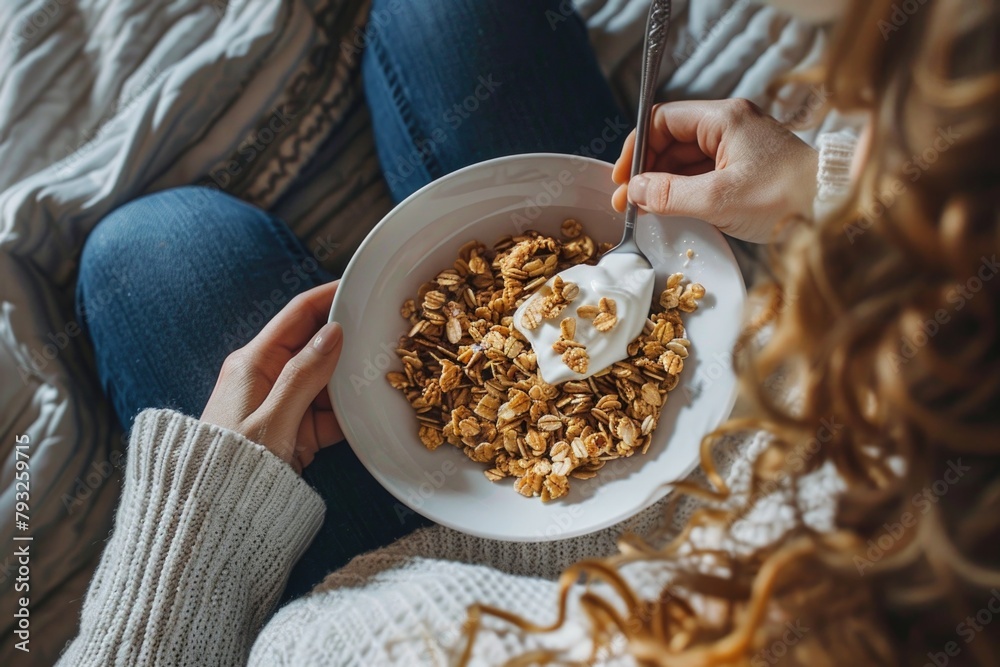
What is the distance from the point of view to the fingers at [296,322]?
2.42 feet

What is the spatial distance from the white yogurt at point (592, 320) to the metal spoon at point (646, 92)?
2cm

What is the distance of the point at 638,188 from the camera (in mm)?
686

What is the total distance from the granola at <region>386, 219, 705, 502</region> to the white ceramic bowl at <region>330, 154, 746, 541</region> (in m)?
0.02

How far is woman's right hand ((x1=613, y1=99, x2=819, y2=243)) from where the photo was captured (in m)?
0.68

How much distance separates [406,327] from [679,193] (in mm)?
318

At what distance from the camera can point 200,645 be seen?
2.19 ft

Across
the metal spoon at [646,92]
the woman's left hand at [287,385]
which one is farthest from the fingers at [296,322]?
the metal spoon at [646,92]

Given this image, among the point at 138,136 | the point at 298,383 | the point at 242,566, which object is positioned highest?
the point at 138,136

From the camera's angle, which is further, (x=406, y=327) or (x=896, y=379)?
(x=406, y=327)

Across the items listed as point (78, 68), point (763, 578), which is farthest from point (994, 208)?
point (78, 68)

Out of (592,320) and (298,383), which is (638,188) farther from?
(298,383)

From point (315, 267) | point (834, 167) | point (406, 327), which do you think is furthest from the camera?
point (315, 267)

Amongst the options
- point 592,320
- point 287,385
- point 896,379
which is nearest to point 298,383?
point 287,385

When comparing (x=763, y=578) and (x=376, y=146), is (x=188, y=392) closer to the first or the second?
(x=376, y=146)
